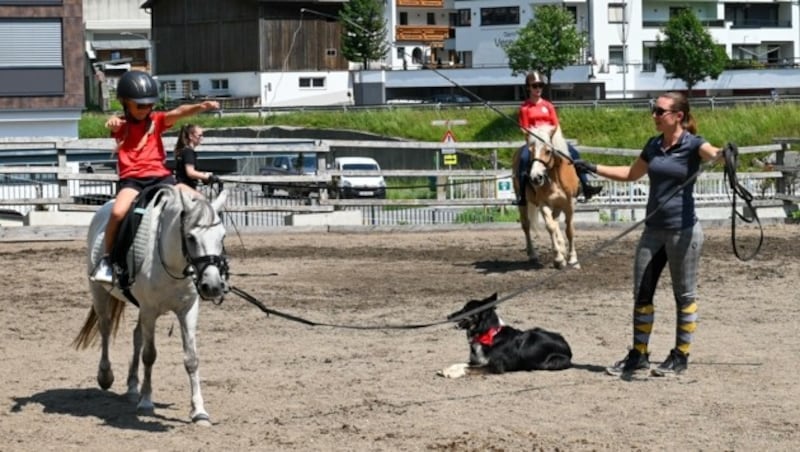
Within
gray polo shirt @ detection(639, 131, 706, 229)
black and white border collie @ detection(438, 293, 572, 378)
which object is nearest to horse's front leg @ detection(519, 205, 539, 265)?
black and white border collie @ detection(438, 293, 572, 378)

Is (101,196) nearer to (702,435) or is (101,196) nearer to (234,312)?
(234,312)

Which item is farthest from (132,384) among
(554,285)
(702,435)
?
(554,285)

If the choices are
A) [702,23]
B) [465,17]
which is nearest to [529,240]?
[702,23]

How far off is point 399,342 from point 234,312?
2.51m

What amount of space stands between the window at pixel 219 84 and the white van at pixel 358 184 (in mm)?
33650

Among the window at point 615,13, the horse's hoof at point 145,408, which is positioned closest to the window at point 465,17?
the window at point 615,13

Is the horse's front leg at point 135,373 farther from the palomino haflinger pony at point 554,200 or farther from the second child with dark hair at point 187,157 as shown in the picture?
the palomino haflinger pony at point 554,200

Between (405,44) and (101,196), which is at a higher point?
(405,44)

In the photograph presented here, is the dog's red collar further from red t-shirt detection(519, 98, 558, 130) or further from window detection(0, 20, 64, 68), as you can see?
window detection(0, 20, 64, 68)

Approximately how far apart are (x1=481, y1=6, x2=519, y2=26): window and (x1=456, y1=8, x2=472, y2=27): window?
0.75 meters

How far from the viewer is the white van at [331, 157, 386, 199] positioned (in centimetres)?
2370

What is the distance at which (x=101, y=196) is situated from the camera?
81.4 ft

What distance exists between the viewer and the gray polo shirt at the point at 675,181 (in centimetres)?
952

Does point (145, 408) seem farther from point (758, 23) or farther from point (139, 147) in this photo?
point (758, 23)
